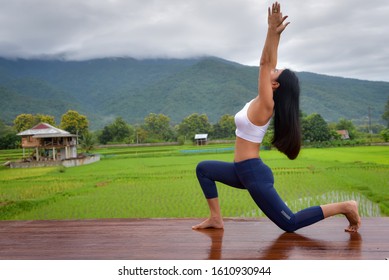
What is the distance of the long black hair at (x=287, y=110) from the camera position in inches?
86.1

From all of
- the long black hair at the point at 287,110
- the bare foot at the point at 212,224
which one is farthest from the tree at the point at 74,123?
the long black hair at the point at 287,110

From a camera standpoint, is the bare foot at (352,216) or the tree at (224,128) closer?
the bare foot at (352,216)

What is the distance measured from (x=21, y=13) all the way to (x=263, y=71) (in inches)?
150

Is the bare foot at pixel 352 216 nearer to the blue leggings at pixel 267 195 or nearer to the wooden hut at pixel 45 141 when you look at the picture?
the blue leggings at pixel 267 195

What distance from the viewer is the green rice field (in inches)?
162

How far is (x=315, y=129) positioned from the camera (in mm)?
5148

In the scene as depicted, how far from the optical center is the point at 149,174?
537cm

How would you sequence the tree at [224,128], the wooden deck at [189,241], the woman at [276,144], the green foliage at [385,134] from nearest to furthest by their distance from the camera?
the wooden deck at [189,241]
the woman at [276,144]
the green foliage at [385,134]
the tree at [224,128]

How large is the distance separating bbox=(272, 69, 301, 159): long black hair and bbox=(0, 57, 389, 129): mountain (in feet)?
9.45

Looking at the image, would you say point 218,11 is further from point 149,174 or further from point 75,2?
point 149,174

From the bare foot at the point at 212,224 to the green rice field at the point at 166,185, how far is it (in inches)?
55.5

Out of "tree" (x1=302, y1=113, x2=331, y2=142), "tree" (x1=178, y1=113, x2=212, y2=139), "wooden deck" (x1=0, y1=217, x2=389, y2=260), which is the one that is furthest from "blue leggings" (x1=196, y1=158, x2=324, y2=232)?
"tree" (x1=178, y1=113, x2=212, y2=139)

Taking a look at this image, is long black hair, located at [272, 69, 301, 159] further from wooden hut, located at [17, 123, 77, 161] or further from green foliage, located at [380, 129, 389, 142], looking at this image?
wooden hut, located at [17, 123, 77, 161]
